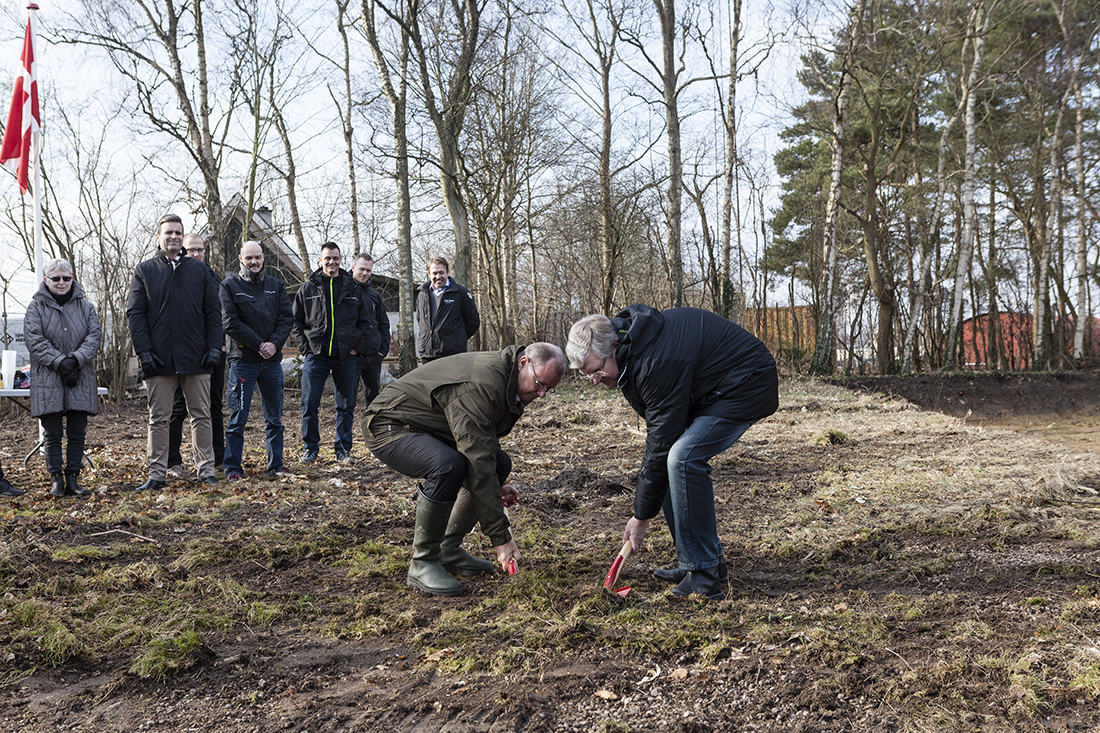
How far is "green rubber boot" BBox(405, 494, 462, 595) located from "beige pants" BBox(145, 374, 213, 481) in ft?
10.1

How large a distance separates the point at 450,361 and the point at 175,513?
104 inches

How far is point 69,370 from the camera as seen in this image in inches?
221

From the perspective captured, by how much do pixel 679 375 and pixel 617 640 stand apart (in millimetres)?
1111

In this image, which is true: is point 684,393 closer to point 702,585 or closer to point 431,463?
point 702,585

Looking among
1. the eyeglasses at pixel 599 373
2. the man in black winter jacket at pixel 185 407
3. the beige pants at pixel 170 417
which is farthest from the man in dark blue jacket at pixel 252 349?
the eyeglasses at pixel 599 373

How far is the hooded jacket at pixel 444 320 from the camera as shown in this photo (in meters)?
7.91

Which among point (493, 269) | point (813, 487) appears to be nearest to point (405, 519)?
point (813, 487)

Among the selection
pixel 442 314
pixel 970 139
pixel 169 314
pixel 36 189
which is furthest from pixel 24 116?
pixel 970 139

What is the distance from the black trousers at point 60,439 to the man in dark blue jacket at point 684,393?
444 centimetres

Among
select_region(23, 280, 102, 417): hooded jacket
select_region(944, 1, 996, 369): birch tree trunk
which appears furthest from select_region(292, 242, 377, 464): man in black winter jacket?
select_region(944, 1, 996, 369): birch tree trunk

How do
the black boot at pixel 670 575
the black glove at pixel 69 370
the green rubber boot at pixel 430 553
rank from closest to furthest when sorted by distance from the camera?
the green rubber boot at pixel 430 553 < the black boot at pixel 670 575 < the black glove at pixel 69 370

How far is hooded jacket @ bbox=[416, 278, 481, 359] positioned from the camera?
791 cm

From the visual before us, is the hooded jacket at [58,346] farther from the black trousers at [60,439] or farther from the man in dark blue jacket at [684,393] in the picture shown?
the man in dark blue jacket at [684,393]

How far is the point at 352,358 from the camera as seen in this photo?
710cm
